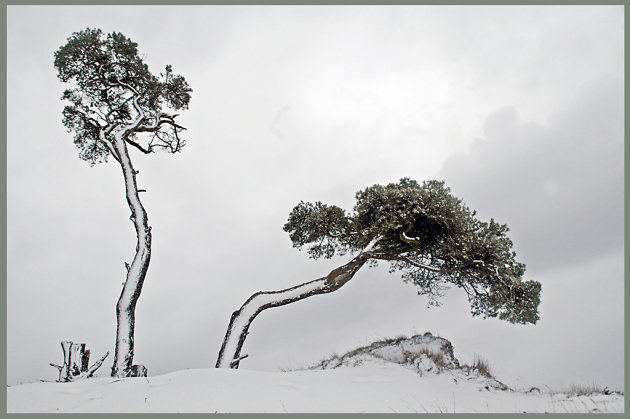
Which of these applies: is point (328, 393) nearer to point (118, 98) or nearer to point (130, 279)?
point (130, 279)

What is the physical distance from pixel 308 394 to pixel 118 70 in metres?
16.6

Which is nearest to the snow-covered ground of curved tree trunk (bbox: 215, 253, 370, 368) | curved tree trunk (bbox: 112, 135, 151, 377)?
curved tree trunk (bbox: 112, 135, 151, 377)

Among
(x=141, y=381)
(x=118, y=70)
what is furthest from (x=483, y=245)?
(x=118, y=70)

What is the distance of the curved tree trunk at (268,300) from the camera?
14680mm

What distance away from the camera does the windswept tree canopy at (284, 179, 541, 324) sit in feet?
49.8

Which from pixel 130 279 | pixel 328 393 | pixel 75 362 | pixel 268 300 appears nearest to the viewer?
pixel 328 393

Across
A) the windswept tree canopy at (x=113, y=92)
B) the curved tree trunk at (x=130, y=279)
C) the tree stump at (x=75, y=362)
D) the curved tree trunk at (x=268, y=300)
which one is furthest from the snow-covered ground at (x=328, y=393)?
the windswept tree canopy at (x=113, y=92)

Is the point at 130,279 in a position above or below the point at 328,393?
above

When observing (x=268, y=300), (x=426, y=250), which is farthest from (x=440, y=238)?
(x=268, y=300)

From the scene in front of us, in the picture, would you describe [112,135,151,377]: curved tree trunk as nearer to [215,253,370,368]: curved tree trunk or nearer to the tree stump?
the tree stump

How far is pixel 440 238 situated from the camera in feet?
52.3

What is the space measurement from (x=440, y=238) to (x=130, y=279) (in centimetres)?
1186

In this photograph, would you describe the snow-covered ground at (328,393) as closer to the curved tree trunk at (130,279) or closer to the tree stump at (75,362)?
the tree stump at (75,362)

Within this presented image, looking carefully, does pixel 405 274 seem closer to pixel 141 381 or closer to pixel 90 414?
pixel 141 381
